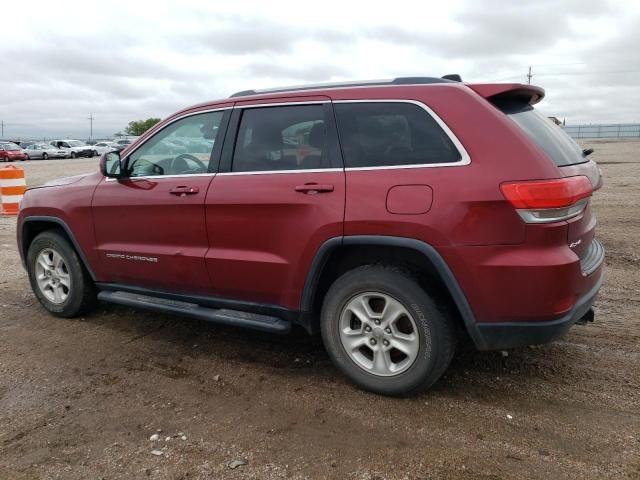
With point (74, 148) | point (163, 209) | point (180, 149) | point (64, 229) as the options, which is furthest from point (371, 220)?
point (74, 148)

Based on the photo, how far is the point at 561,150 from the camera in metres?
3.29

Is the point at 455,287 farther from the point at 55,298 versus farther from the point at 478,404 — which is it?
the point at 55,298

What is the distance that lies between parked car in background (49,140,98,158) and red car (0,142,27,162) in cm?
473

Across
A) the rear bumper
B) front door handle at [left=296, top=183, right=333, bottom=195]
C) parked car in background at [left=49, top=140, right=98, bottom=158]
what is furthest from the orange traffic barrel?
parked car in background at [left=49, top=140, right=98, bottom=158]

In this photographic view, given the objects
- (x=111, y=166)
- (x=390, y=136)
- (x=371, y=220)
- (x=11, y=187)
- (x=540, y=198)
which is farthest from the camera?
(x=11, y=187)

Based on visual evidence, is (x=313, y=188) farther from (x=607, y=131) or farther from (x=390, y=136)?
(x=607, y=131)

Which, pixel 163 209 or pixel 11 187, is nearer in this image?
pixel 163 209

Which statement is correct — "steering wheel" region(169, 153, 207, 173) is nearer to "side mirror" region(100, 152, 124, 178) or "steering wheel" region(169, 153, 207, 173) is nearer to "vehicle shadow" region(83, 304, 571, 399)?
"side mirror" region(100, 152, 124, 178)

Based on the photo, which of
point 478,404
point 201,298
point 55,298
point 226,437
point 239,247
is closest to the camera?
point 226,437

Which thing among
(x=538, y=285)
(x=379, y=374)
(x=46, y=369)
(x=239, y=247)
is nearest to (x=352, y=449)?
(x=379, y=374)

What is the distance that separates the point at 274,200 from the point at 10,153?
4244 cm

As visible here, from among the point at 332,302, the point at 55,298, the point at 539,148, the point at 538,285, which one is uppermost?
the point at 539,148

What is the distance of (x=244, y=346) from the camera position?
4316 mm

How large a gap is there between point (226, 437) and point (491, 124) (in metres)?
2.25
